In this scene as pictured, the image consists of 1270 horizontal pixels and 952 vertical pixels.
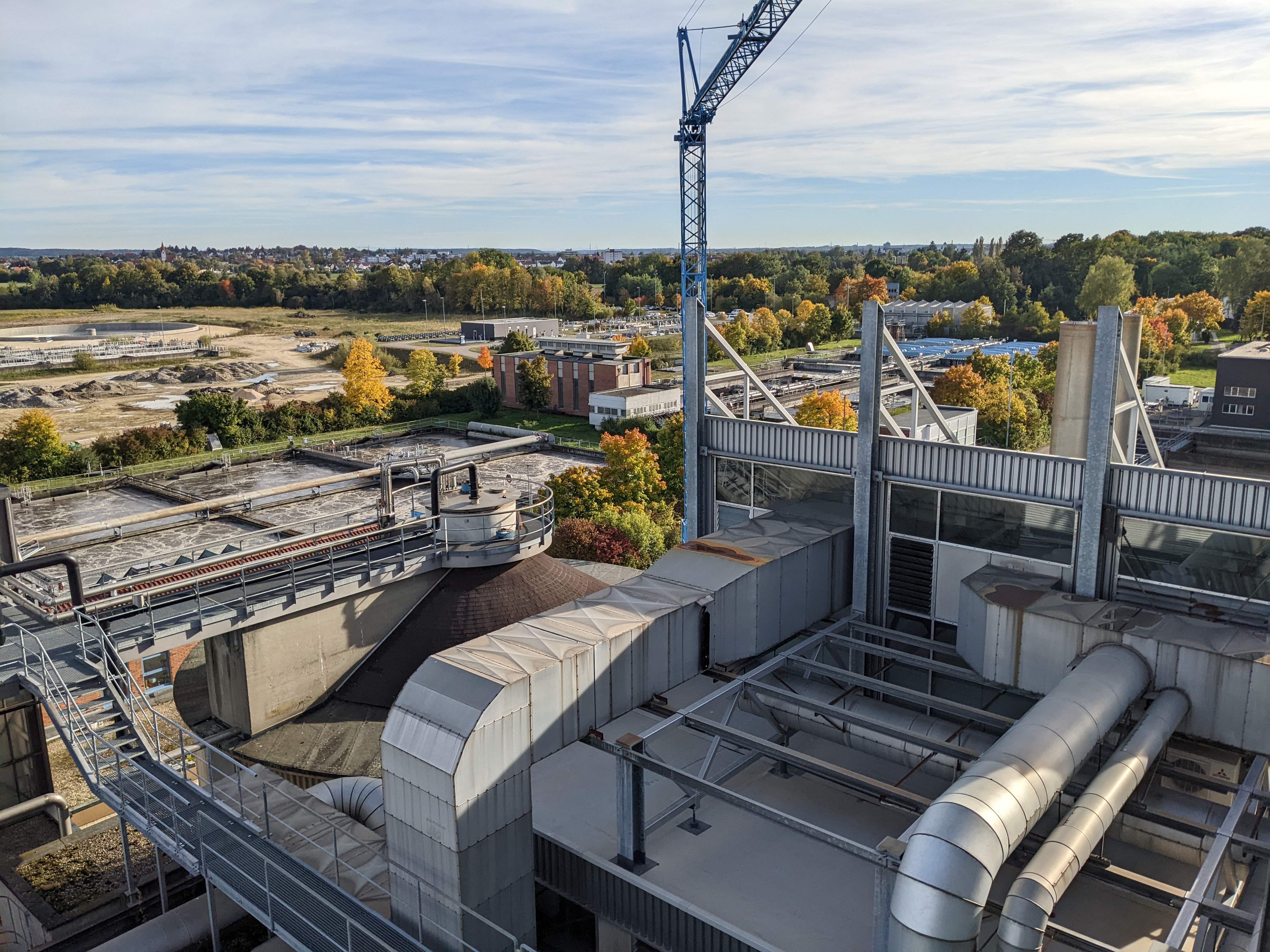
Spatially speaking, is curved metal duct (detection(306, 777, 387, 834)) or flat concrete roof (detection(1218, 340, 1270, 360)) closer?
curved metal duct (detection(306, 777, 387, 834))

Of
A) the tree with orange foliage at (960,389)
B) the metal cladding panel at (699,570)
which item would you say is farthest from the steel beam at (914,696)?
the tree with orange foliage at (960,389)

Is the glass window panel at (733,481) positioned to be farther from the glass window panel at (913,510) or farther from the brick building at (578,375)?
the brick building at (578,375)

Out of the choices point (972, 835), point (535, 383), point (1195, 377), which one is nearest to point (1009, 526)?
point (972, 835)

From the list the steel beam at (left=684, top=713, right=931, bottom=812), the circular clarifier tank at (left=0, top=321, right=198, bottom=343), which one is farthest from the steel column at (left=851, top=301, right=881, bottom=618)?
the circular clarifier tank at (left=0, top=321, right=198, bottom=343)

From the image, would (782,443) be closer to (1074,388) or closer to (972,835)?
(1074,388)

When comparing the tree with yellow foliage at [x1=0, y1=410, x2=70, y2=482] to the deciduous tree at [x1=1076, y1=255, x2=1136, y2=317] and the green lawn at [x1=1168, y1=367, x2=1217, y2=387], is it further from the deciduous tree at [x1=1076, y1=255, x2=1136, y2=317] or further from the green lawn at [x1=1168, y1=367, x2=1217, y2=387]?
the deciduous tree at [x1=1076, y1=255, x2=1136, y2=317]

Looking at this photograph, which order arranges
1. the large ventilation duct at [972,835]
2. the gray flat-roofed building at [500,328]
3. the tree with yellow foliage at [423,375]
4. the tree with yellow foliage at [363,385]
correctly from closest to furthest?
the large ventilation duct at [972,835] → the tree with yellow foliage at [363,385] → the tree with yellow foliage at [423,375] → the gray flat-roofed building at [500,328]

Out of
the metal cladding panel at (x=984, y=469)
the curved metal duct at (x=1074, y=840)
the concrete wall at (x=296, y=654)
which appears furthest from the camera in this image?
the concrete wall at (x=296, y=654)
